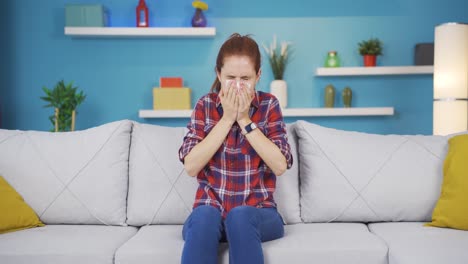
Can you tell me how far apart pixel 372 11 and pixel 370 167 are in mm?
2293

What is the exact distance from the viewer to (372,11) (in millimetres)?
3934

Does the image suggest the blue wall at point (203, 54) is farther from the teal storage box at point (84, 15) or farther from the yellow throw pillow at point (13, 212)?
the yellow throw pillow at point (13, 212)

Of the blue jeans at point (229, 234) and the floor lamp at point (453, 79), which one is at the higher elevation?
the floor lamp at point (453, 79)

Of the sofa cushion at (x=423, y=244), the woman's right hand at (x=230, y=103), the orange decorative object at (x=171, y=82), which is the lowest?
the sofa cushion at (x=423, y=244)

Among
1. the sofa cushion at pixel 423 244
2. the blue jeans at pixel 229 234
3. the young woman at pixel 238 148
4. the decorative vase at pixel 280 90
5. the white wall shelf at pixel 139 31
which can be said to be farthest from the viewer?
the decorative vase at pixel 280 90

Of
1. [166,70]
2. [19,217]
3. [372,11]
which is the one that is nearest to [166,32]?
[166,70]

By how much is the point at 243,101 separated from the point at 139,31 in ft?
7.58

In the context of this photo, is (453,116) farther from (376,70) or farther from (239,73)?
(239,73)

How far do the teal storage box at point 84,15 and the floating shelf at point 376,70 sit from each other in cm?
175

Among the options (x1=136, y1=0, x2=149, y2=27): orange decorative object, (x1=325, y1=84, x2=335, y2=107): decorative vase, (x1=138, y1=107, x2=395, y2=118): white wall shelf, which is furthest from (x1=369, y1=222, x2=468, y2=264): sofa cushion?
(x1=136, y1=0, x2=149, y2=27): orange decorative object

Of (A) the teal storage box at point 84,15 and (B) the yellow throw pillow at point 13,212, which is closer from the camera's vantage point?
(B) the yellow throw pillow at point 13,212

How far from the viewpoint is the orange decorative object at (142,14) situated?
→ 12.4ft

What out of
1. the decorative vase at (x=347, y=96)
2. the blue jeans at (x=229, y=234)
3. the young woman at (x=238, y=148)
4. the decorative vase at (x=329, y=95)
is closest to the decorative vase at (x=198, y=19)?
the decorative vase at (x=329, y=95)

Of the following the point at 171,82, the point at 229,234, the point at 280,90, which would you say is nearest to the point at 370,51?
the point at 280,90
